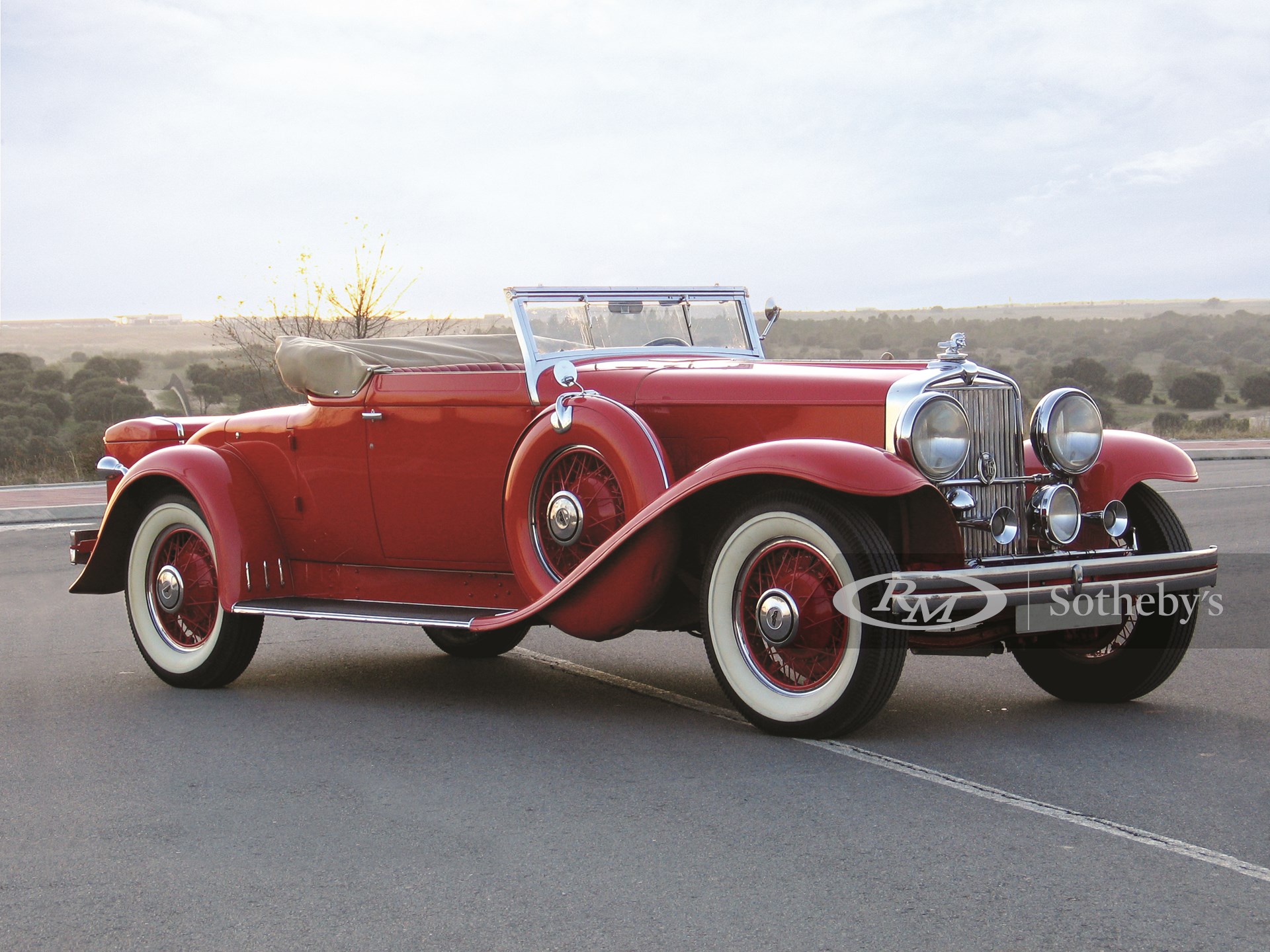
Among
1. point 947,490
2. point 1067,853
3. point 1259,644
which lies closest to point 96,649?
point 947,490

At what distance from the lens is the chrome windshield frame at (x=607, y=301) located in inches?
233

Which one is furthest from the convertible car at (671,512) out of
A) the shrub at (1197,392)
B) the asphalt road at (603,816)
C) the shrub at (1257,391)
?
the shrub at (1257,391)

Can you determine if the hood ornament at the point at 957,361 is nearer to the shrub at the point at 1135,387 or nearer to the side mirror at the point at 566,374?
the side mirror at the point at 566,374

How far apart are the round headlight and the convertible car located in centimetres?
1

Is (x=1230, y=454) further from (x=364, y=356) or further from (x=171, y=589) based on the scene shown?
(x=171, y=589)

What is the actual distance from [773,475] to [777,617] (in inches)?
19.4

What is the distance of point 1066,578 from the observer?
185 inches

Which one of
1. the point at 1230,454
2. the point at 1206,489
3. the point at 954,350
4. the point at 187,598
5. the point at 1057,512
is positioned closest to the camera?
the point at 1057,512

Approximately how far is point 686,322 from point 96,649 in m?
3.60

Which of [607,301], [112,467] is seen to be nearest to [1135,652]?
[607,301]

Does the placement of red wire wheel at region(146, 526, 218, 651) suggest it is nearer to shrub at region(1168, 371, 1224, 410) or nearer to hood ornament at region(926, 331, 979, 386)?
hood ornament at region(926, 331, 979, 386)

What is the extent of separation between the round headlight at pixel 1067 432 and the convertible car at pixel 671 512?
0.04 feet

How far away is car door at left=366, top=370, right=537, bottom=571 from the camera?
5.77m

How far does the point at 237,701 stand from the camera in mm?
5852
